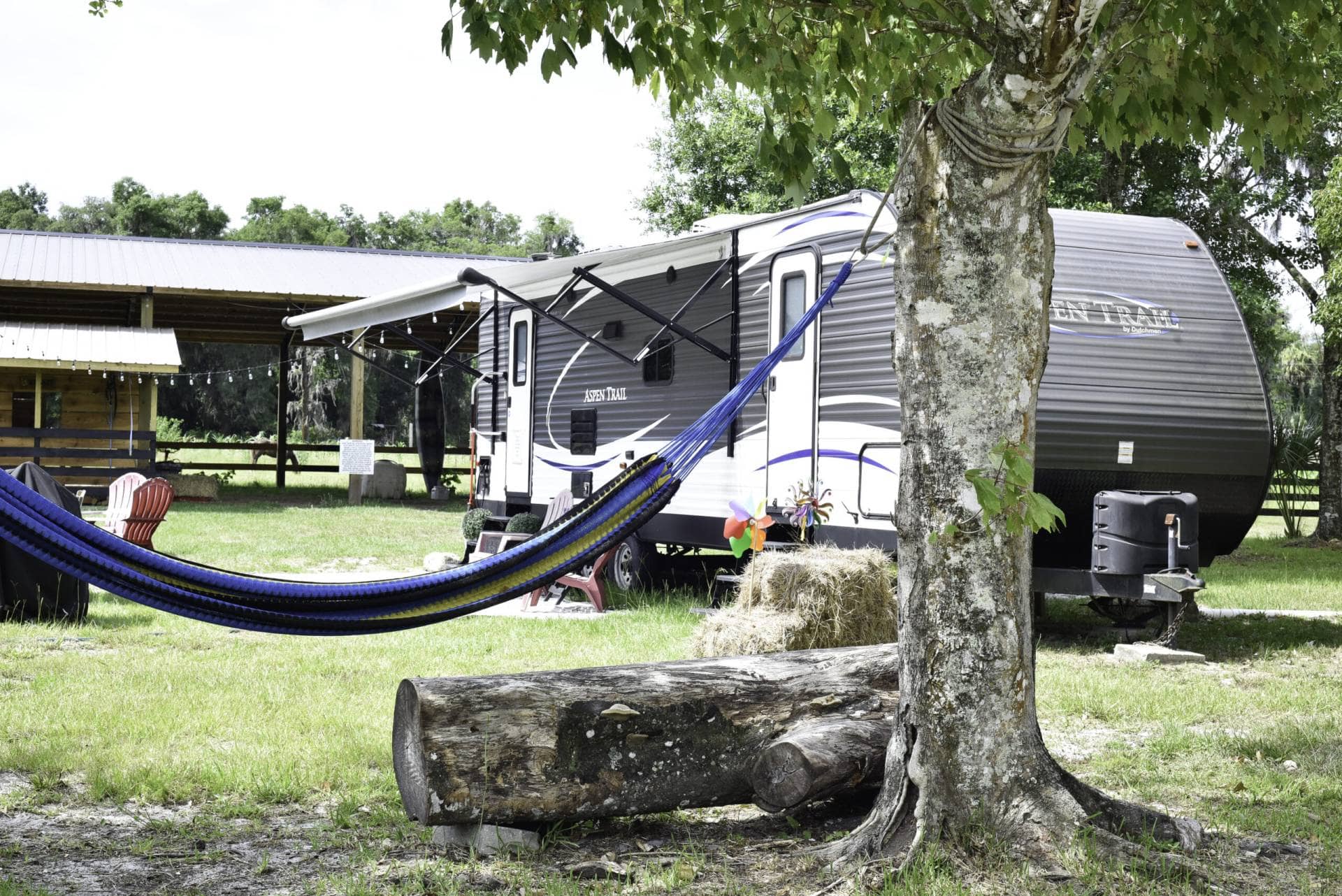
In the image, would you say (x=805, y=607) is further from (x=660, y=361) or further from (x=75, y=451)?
(x=75, y=451)

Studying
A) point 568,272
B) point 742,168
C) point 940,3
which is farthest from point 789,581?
point 742,168

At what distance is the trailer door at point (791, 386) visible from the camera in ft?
27.6

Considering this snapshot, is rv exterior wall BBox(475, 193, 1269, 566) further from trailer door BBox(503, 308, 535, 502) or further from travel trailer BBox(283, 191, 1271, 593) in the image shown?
trailer door BBox(503, 308, 535, 502)

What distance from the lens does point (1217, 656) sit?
7.74 m

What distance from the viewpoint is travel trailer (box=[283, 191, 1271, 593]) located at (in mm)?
7680

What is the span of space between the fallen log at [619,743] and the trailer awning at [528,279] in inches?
218

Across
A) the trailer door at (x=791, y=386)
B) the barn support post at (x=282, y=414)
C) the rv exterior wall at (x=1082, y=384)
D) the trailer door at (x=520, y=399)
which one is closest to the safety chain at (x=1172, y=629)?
the rv exterior wall at (x=1082, y=384)

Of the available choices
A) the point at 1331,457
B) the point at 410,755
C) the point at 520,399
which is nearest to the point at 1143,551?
the point at 410,755

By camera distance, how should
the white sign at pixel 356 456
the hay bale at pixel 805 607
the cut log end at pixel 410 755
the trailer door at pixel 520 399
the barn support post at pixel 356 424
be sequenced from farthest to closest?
the barn support post at pixel 356 424 < the white sign at pixel 356 456 < the trailer door at pixel 520 399 < the hay bale at pixel 805 607 < the cut log end at pixel 410 755

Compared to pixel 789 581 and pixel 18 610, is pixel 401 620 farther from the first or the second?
pixel 18 610

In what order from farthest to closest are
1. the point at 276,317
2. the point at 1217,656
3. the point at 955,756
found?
1. the point at 276,317
2. the point at 1217,656
3. the point at 955,756

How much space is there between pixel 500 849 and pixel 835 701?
123cm

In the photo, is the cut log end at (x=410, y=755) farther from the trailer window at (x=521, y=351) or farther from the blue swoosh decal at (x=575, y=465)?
the trailer window at (x=521, y=351)

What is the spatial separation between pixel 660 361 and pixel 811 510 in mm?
2364
